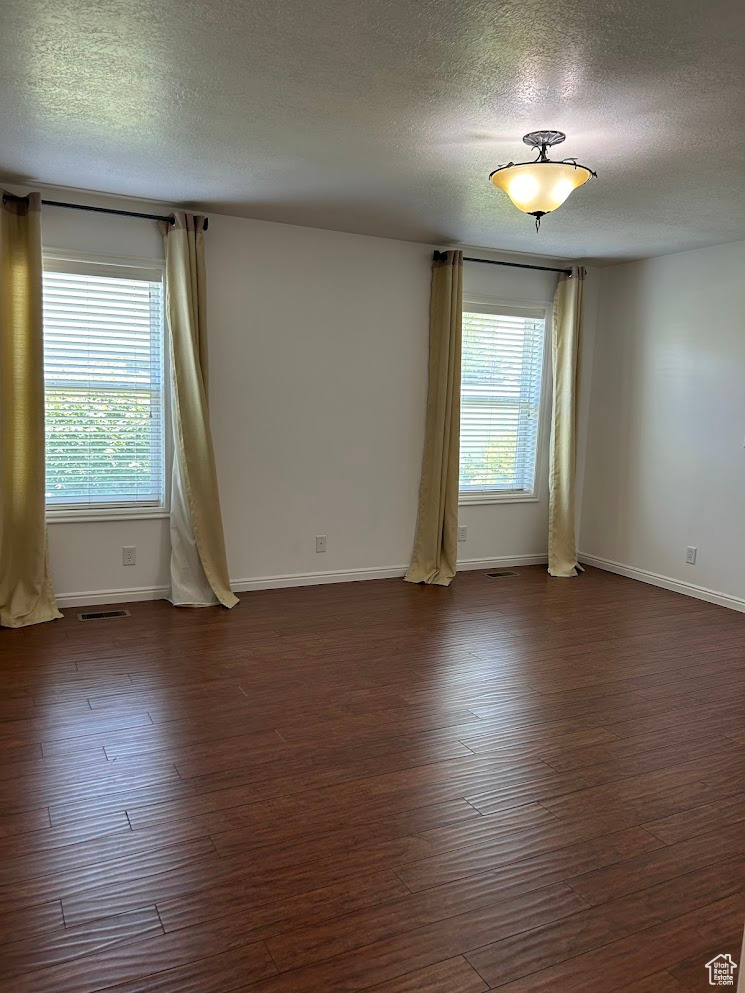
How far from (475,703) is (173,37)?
2907mm

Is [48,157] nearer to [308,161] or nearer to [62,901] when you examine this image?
[308,161]

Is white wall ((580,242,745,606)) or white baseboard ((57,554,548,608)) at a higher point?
white wall ((580,242,745,606))

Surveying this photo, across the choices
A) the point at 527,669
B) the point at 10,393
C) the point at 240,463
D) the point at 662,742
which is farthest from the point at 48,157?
the point at 662,742

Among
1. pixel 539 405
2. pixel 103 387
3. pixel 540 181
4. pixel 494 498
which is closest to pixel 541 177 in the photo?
A: pixel 540 181

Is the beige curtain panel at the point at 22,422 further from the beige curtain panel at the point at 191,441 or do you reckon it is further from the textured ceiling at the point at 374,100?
the beige curtain panel at the point at 191,441

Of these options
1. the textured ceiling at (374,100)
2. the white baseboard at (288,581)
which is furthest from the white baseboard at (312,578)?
the textured ceiling at (374,100)

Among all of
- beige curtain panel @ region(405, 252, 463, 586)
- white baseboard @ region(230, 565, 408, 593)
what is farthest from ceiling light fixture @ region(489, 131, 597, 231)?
white baseboard @ region(230, 565, 408, 593)

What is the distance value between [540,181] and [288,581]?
3.16 meters

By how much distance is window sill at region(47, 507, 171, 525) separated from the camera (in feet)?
15.0

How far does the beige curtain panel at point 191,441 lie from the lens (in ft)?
15.0

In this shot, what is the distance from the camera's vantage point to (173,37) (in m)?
2.40

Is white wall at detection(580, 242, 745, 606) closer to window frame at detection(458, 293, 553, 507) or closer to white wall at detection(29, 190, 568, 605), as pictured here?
window frame at detection(458, 293, 553, 507)

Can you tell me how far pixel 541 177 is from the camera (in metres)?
3.31

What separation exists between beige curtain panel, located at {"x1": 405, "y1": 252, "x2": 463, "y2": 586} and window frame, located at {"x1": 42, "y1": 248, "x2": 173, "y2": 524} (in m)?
1.92
